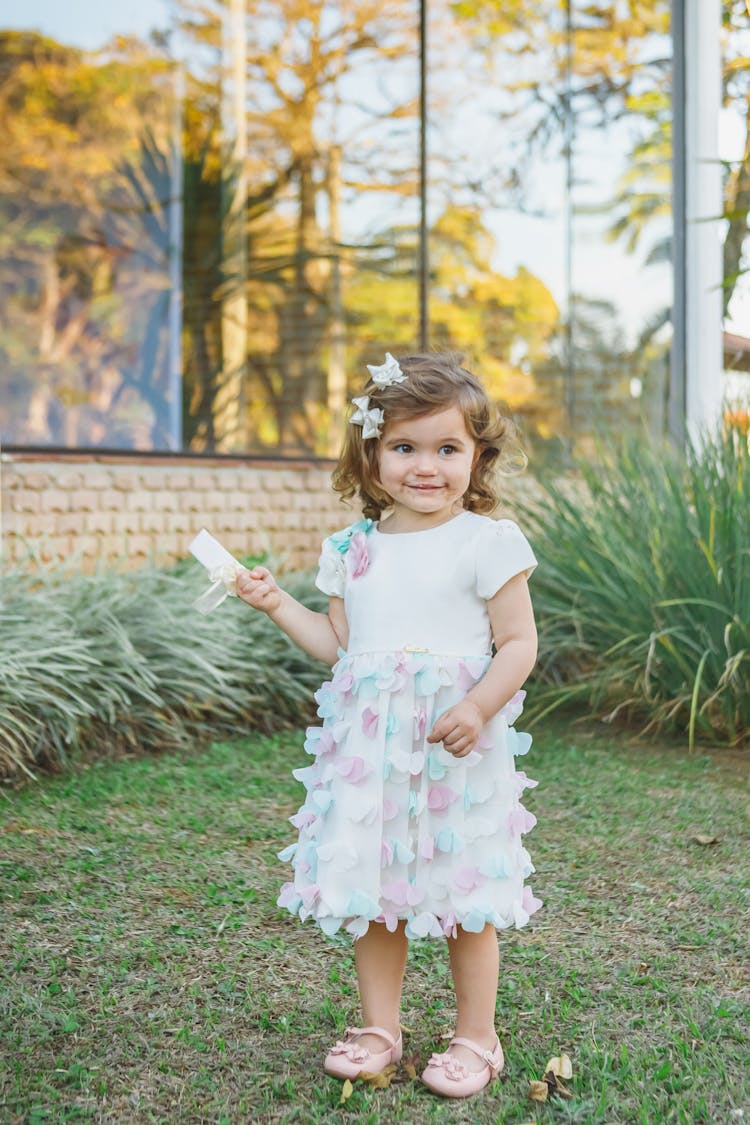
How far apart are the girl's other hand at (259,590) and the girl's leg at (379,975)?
0.55 m

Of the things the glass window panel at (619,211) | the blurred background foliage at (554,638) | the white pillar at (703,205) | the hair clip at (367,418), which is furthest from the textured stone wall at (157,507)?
the hair clip at (367,418)

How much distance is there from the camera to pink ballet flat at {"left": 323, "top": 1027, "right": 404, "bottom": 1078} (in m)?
2.04

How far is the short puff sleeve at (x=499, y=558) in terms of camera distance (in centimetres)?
207

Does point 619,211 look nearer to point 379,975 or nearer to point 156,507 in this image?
point 156,507

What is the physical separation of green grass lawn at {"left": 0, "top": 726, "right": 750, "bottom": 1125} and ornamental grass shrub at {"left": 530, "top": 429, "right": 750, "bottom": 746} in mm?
798

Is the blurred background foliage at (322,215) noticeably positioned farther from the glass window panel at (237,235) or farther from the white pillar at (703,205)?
the white pillar at (703,205)

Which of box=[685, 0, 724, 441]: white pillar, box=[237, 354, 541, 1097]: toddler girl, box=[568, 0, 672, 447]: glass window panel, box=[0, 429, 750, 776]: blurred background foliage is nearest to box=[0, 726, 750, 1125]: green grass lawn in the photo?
box=[237, 354, 541, 1097]: toddler girl

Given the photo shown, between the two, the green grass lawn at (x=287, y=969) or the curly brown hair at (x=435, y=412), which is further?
the curly brown hair at (x=435, y=412)

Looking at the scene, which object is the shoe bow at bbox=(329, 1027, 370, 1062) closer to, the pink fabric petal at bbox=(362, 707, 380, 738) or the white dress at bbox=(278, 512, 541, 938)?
the white dress at bbox=(278, 512, 541, 938)

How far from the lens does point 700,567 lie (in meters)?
4.86

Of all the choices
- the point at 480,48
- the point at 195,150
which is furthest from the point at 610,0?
the point at 195,150

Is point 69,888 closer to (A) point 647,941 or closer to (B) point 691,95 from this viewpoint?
(A) point 647,941

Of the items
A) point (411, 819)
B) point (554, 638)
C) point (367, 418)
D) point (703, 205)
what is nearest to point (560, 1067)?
point (411, 819)

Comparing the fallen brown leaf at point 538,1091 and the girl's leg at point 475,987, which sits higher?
the girl's leg at point 475,987
